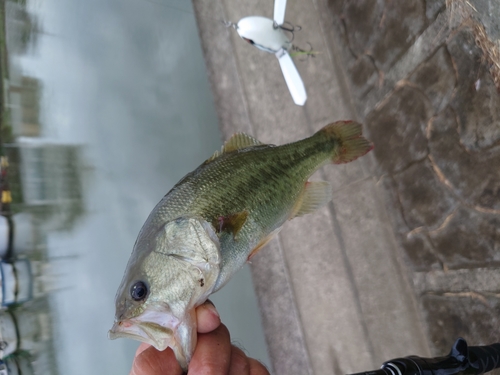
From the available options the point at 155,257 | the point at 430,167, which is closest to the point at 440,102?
the point at 430,167

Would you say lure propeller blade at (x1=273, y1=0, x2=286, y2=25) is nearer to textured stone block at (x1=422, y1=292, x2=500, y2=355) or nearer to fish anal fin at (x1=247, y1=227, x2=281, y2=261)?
fish anal fin at (x1=247, y1=227, x2=281, y2=261)

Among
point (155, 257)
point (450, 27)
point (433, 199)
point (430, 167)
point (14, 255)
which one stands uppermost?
point (450, 27)

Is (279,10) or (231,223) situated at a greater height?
(279,10)

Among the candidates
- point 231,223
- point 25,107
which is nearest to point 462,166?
point 231,223

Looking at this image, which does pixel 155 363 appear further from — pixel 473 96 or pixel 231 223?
pixel 473 96

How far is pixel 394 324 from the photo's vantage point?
2.26 metres

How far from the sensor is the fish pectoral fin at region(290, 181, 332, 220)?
122cm

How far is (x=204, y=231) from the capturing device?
884 mm

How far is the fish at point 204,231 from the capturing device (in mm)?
792

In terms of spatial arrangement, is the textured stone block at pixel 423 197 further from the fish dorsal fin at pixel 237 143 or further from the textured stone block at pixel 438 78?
the fish dorsal fin at pixel 237 143

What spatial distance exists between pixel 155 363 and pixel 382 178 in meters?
1.92

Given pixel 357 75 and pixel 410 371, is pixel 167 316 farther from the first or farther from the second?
pixel 357 75

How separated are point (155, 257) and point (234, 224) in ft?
0.71

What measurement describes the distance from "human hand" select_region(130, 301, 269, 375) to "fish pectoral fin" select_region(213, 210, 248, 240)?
0.19m
